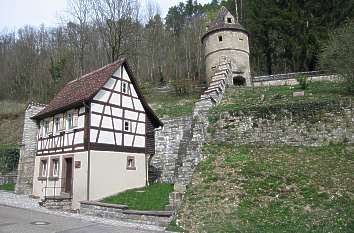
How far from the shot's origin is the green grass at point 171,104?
88.5ft

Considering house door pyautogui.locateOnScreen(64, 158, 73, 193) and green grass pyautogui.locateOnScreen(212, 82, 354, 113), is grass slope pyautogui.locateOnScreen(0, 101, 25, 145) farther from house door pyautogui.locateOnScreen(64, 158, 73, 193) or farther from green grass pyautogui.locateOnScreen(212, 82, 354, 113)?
green grass pyautogui.locateOnScreen(212, 82, 354, 113)

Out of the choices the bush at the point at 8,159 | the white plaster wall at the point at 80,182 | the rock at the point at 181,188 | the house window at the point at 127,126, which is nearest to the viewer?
the rock at the point at 181,188

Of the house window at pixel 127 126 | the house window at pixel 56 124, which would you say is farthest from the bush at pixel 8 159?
the house window at pixel 127 126

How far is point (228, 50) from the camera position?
29750 millimetres

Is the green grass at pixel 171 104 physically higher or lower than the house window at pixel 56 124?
higher

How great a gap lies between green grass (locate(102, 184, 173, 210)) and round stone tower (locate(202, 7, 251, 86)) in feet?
46.8

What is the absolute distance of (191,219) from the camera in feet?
38.5

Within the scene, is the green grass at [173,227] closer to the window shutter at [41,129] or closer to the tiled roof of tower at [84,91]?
the tiled roof of tower at [84,91]

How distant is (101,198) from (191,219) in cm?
747

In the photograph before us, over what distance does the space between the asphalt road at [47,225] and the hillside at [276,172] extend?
9.41ft

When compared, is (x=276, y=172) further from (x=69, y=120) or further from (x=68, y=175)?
(x=69, y=120)

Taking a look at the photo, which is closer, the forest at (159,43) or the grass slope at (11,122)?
the forest at (159,43)

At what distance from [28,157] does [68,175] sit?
785cm

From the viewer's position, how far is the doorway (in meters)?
18.8
